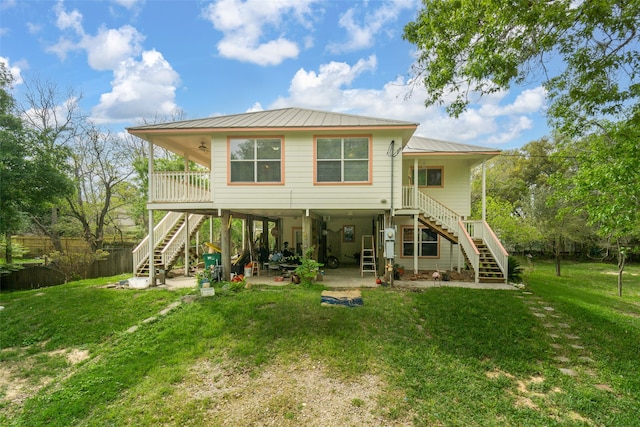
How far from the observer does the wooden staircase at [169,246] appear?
35.9ft

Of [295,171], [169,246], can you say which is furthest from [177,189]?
[295,171]

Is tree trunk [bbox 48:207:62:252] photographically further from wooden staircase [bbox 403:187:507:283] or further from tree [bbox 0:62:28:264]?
wooden staircase [bbox 403:187:507:283]

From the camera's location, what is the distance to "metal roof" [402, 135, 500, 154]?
11.0 metres

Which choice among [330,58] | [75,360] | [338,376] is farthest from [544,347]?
[330,58]

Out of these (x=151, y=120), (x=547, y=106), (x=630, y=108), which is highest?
(x=151, y=120)

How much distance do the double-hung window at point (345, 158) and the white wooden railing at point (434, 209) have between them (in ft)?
8.66

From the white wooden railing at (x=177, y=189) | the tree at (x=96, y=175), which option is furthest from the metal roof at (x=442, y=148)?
the tree at (x=96, y=175)

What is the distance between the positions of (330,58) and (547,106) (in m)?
9.82

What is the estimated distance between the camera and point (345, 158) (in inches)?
372

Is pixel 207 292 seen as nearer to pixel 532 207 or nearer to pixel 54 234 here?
pixel 54 234

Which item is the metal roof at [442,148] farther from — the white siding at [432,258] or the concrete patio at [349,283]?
the concrete patio at [349,283]

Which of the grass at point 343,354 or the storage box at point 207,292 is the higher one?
the storage box at point 207,292

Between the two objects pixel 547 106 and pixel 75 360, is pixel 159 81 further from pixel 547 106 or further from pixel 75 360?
pixel 547 106

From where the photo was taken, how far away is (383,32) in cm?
955
